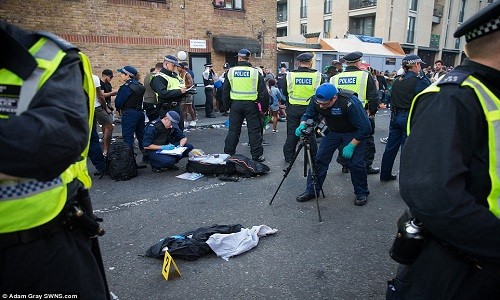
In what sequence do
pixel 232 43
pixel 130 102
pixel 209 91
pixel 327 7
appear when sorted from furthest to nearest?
1. pixel 327 7
2. pixel 232 43
3. pixel 209 91
4. pixel 130 102

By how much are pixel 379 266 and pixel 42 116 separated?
2.94 m

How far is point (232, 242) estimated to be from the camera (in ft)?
10.8

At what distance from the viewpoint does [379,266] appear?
9.95 feet

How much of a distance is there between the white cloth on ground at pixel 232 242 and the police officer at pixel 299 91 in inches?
113

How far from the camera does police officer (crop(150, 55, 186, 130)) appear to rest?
6415 millimetres

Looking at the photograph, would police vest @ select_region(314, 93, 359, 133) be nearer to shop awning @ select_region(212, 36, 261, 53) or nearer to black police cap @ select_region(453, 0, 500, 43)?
black police cap @ select_region(453, 0, 500, 43)

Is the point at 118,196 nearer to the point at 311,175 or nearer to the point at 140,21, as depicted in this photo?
the point at 311,175

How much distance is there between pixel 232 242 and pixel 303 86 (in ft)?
11.8

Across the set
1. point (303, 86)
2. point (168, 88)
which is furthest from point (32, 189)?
point (168, 88)

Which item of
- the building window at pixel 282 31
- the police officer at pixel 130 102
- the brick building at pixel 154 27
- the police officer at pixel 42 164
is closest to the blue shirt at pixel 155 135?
the police officer at pixel 130 102

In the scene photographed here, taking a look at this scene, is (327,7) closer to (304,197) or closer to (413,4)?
(413,4)

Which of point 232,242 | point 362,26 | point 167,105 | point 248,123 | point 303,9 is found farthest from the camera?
point 303,9

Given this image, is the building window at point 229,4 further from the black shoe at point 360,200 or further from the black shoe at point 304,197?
the black shoe at point 360,200

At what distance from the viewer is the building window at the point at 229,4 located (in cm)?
1317
